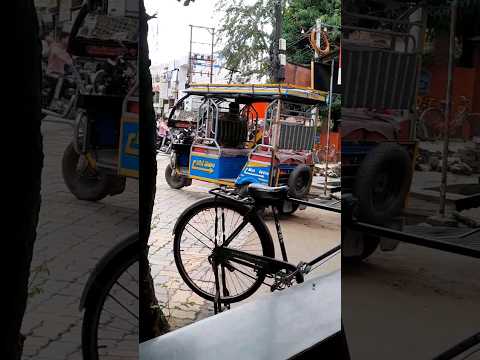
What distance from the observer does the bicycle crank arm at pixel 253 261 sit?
2467 mm

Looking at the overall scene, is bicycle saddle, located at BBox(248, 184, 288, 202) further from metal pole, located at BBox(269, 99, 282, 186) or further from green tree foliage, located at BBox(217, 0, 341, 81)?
green tree foliage, located at BBox(217, 0, 341, 81)

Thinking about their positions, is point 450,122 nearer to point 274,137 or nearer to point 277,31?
point 277,31

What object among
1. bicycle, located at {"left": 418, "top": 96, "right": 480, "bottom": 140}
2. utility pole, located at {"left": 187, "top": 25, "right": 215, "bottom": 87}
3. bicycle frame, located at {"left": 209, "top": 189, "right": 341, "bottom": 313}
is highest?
utility pole, located at {"left": 187, "top": 25, "right": 215, "bottom": 87}

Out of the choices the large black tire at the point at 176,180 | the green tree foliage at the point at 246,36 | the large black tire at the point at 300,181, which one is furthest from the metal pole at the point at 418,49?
the large black tire at the point at 300,181

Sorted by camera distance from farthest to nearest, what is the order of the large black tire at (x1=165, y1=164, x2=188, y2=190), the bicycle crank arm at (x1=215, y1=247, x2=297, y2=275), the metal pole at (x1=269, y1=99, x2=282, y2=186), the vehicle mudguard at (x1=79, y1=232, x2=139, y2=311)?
the metal pole at (x1=269, y1=99, x2=282, y2=186) < the bicycle crank arm at (x1=215, y1=247, x2=297, y2=275) < the large black tire at (x1=165, y1=164, x2=188, y2=190) < the vehicle mudguard at (x1=79, y1=232, x2=139, y2=311)

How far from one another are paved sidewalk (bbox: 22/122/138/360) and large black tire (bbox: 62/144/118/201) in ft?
0.03

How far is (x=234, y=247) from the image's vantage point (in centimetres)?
256

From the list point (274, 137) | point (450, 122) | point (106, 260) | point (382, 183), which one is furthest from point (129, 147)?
point (274, 137)

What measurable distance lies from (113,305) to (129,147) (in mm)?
289

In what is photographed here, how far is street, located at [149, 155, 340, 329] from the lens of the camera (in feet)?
6.08

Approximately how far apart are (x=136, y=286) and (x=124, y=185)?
196mm

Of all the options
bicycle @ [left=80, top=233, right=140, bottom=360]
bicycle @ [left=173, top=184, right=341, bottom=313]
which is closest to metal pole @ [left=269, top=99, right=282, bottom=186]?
bicycle @ [left=173, top=184, right=341, bottom=313]

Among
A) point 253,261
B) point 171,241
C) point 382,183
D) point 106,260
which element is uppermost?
point 382,183

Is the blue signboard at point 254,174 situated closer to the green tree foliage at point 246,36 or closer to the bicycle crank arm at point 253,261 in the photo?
the bicycle crank arm at point 253,261
